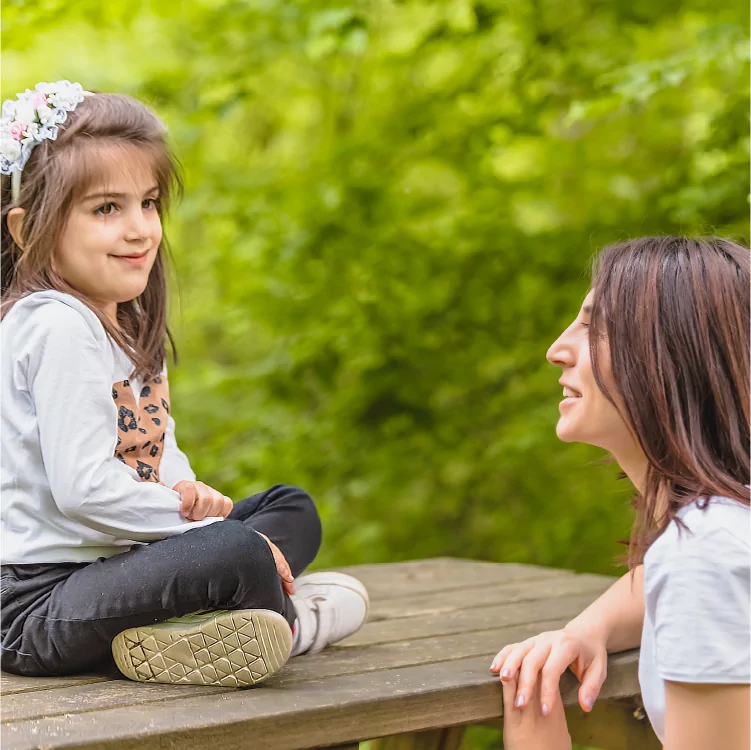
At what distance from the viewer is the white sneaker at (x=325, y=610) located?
1723 millimetres

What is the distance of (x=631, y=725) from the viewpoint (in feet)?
6.51

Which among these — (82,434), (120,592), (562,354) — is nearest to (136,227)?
(82,434)

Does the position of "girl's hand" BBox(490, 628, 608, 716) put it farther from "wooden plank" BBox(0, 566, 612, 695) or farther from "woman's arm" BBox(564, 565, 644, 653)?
"wooden plank" BBox(0, 566, 612, 695)

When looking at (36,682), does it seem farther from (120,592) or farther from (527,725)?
(527,725)

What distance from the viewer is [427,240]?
3490 mm

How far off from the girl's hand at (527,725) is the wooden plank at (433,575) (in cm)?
81

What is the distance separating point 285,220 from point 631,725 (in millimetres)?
2162

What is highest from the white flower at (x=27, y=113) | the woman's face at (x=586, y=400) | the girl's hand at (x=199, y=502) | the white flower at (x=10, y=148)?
the white flower at (x=27, y=113)

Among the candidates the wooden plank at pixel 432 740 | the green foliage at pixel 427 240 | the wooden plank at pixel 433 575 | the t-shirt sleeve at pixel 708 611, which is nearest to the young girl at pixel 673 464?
the t-shirt sleeve at pixel 708 611

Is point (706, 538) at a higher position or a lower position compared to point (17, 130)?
lower

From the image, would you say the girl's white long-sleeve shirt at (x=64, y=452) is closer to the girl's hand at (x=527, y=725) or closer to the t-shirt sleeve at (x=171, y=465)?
the t-shirt sleeve at (x=171, y=465)

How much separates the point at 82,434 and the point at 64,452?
0.12ft

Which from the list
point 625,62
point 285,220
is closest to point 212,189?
point 285,220

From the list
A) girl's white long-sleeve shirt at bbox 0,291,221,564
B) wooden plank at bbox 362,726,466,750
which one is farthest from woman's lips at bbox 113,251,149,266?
wooden plank at bbox 362,726,466,750
